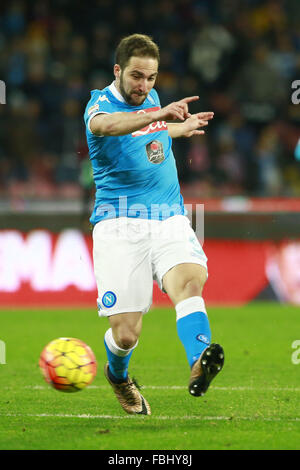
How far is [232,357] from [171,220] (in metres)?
3.27

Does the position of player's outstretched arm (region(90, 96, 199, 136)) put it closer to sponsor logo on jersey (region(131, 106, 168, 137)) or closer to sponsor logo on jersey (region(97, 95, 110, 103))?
sponsor logo on jersey (region(97, 95, 110, 103))

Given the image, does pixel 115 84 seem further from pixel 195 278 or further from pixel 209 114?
pixel 195 278

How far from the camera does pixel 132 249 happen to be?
5691mm

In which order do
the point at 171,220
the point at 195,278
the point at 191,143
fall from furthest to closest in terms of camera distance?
the point at 191,143
the point at 171,220
the point at 195,278

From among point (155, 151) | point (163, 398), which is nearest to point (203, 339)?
point (155, 151)

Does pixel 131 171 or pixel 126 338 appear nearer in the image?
pixel 126 338

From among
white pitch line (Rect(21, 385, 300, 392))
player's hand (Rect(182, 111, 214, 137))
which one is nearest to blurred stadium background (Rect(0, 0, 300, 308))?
white pitch line (Rect(21, 385, 300, 392))

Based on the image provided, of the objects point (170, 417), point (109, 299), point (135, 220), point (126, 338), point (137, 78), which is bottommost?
point (170, 417)

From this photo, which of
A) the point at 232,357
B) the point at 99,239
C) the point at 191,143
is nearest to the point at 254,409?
the point at 99,239

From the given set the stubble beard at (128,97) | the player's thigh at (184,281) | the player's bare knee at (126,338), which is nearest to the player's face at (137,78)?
the stubble beard at (128,97)

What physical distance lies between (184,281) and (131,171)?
0.86m

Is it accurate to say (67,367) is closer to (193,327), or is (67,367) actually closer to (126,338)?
(126,338)

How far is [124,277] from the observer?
5652mm

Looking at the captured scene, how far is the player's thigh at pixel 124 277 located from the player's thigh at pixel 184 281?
196mm
